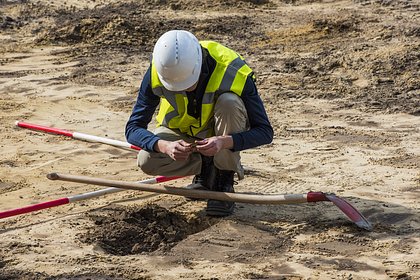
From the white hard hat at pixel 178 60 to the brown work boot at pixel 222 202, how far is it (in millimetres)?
752

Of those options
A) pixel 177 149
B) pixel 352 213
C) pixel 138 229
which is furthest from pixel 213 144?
pixel 352 213

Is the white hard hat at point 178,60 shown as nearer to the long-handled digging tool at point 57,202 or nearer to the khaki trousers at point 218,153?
the khaki trousers at point 218,153

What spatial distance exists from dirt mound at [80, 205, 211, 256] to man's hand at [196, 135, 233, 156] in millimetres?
548

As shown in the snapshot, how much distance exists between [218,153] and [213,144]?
0.30 m

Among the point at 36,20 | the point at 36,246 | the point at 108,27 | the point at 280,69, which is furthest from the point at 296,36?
the point at 36,246

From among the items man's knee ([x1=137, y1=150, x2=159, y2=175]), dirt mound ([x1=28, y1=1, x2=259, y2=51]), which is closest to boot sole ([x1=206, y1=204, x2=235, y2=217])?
man's knee ([x1=137, y1=150, x2=159, y2=175])

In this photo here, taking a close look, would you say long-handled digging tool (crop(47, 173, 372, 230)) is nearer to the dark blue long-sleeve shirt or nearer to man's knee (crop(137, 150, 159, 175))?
man's knee (crop(137, 150, 159, 175))

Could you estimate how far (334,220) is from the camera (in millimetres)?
5637

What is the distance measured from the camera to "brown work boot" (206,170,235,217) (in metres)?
5.75

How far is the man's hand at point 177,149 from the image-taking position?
5.34 meters

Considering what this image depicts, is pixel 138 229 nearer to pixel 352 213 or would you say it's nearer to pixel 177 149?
pixel 177 149

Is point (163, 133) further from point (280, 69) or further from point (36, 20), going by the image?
point (36, 20)

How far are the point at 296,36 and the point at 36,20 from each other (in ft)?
12.3

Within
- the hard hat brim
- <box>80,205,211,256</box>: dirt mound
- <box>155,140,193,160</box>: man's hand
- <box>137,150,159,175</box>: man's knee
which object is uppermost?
the hard hat brim
